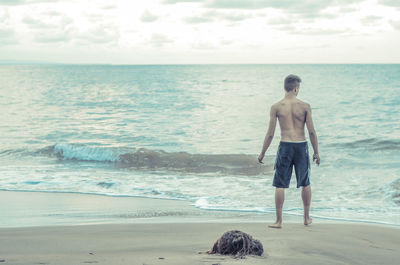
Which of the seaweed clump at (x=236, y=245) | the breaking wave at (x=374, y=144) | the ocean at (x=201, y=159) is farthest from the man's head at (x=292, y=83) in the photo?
the breaking wave at (x=374, y=144)

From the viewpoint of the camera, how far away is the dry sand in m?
3.71

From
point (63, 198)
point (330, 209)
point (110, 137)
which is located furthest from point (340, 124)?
point (63, 198)

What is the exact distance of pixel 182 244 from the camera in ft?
14.6

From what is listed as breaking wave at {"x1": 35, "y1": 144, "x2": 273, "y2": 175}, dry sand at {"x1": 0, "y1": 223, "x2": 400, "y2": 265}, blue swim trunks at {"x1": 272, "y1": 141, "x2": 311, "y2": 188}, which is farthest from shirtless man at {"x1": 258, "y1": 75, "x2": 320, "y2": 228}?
breaking wave at {"x1": 35, "y1": 144, "x2": 273, "y2": 175}

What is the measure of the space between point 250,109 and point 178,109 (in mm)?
5001

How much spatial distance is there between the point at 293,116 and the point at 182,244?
2.13 metres

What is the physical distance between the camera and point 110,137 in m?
18.9

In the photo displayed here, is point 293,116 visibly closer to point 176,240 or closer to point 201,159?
point 176,240

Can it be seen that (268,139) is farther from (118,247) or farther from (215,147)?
(215,147)

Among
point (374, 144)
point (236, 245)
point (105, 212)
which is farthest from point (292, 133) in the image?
point (374, 144)

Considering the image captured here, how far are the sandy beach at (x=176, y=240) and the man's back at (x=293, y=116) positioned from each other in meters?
1.18

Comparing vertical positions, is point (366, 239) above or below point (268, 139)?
below

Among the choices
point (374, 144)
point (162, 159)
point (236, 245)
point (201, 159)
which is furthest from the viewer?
point (374, 144)

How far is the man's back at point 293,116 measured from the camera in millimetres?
5371
